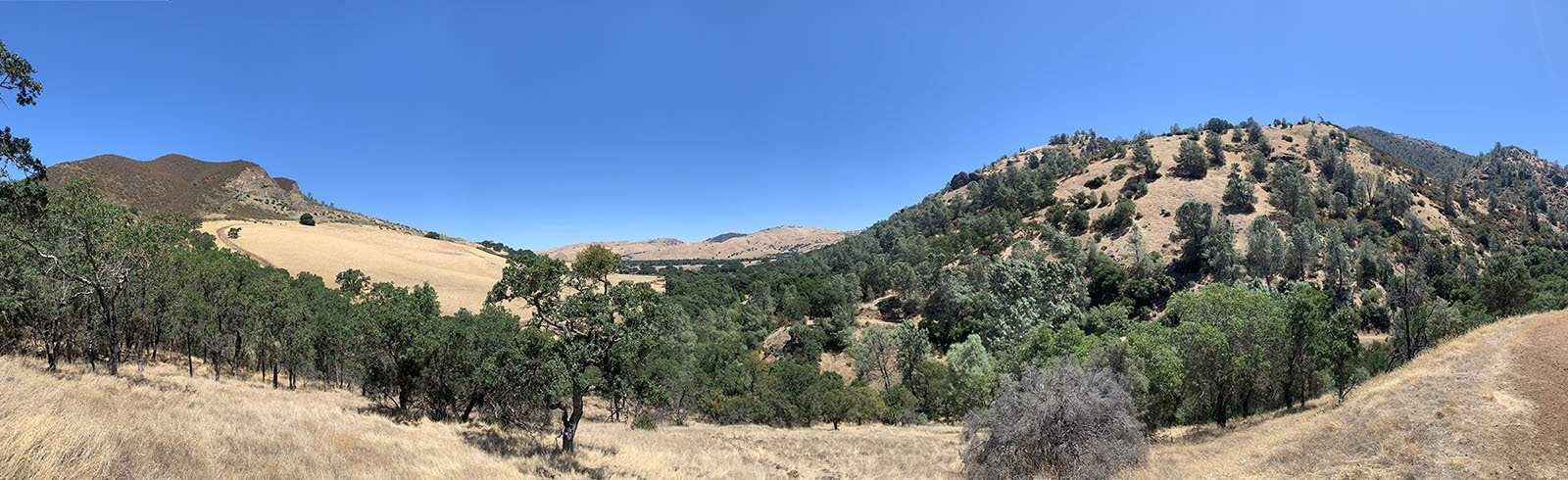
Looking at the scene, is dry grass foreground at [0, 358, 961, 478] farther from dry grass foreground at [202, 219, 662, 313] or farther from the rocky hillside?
the rocky hillside

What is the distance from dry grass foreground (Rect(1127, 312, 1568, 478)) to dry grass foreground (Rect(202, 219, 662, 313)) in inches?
3101

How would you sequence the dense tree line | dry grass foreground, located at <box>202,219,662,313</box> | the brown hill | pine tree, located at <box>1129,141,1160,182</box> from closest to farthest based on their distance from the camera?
the dense tree line
dry grass foreground, located at <box>202,219,662,313</box>
the brown hill
pine tree, located at <box>1129,141,1160,182</box>

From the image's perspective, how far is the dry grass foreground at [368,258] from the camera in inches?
3558

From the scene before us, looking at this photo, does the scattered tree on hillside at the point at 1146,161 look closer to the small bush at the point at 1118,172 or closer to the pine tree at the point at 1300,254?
the small bush at the point at 1118,172

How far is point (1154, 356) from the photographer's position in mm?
34469

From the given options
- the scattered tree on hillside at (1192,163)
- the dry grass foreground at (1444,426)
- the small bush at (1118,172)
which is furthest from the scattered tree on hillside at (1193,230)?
the dry grass foreground at (1444,426)

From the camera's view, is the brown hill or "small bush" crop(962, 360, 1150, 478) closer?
"small bush" crop(962, 360, 1150, 478)

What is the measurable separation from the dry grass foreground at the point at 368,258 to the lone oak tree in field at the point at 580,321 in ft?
203

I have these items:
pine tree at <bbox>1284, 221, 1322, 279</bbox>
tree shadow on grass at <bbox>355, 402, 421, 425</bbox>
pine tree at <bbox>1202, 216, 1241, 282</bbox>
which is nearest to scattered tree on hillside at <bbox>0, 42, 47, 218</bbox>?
tree shadow on grass at <bbox>355, 402, 421, 425</bbox>

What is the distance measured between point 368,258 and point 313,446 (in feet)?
353

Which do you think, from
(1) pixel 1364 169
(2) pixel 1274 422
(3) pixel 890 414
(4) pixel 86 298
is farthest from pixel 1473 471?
(1) pixel 1364 169

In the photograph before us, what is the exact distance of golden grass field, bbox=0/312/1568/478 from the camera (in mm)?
9961

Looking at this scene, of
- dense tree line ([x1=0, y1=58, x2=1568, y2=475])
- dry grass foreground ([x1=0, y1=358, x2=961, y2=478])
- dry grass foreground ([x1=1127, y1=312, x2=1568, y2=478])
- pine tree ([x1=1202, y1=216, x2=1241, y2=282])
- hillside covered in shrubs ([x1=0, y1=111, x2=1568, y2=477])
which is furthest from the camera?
pine tree ([x1=1202, y1=216, x2=1241, y2=282])

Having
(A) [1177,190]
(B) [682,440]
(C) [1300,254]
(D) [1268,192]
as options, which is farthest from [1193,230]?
(B) [682,440]
